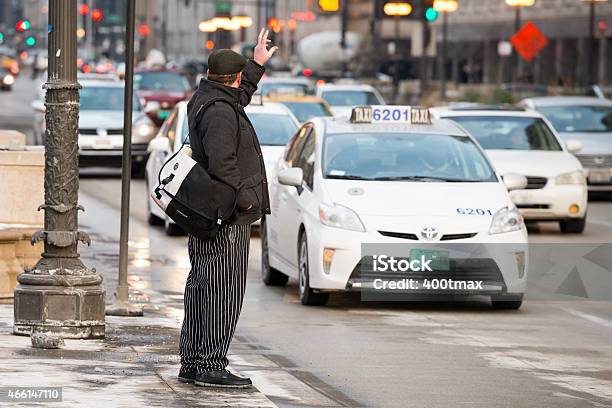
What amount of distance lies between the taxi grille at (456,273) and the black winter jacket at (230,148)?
429 cm

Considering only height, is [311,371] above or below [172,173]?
below

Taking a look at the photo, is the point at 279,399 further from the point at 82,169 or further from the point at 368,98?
the point at 368,98

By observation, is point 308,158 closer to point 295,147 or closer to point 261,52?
point 295,147

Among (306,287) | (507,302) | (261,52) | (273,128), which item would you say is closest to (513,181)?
(507,302)

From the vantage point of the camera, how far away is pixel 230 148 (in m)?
8.42

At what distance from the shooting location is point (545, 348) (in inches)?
441

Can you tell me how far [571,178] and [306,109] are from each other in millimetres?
9325

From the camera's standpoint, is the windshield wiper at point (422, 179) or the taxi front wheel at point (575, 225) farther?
the taxi front wheel at point (575, 225)

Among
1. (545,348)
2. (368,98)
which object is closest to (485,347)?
(545,348)

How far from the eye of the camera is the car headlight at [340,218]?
13.1 metres

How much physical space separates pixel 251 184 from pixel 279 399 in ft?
3.70

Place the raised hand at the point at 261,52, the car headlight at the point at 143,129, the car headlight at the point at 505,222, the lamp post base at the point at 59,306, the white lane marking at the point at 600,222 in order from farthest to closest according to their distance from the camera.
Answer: the car headlight at the point at 143,129 < the white lane marking at the point at 600,222 < the car headlight at the point at 505,222 < the lamp post base at the point at 59,306 < the raised hand at the point at 261,52

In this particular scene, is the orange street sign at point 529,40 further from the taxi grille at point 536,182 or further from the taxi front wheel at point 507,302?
the taxi front wheel at point 507,302

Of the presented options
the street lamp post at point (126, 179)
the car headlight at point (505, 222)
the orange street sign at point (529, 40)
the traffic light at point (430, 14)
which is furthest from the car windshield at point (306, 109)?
the orange street sign at point (529, 40)
